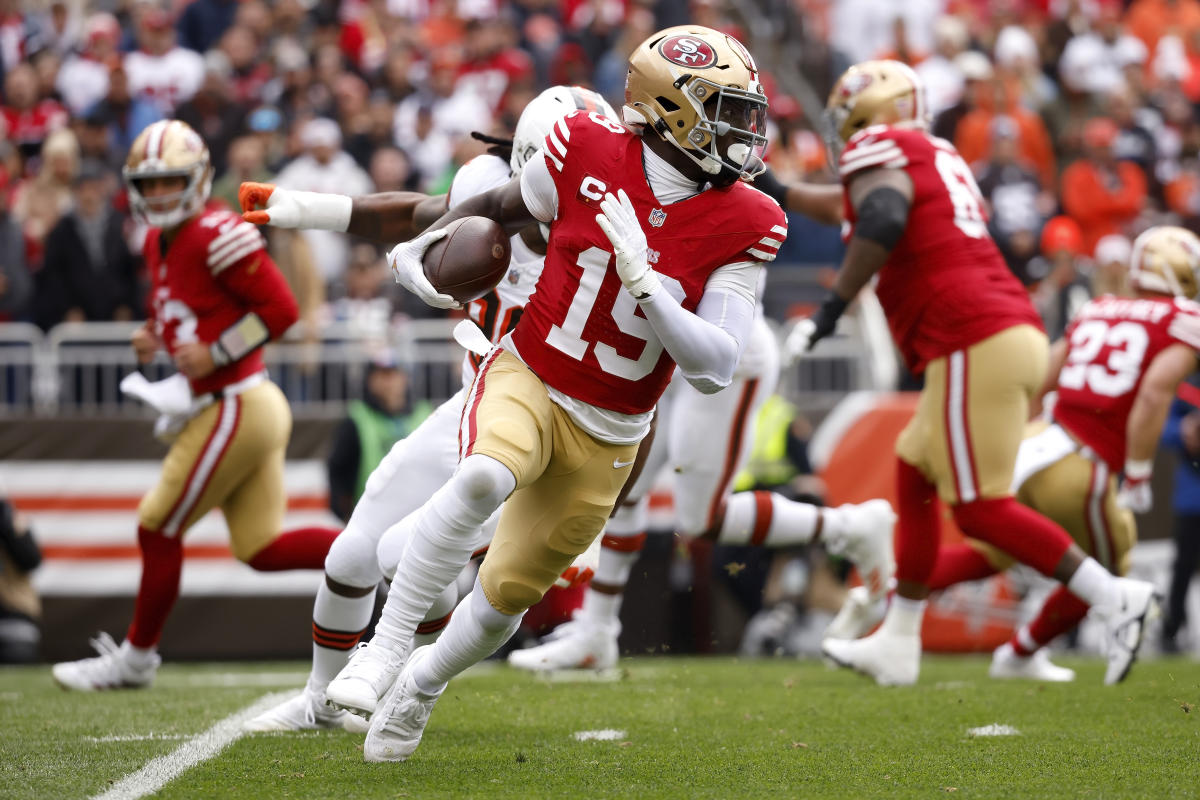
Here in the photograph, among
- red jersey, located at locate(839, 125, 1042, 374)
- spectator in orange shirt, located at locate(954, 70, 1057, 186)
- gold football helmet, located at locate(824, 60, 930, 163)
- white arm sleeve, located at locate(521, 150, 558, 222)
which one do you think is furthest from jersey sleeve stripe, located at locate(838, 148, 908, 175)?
spectator in orange shirt, located at locate(954, 70, 1057, 186)

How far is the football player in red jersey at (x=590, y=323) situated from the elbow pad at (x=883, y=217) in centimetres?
160

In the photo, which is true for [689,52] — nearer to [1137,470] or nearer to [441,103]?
[1137,470]

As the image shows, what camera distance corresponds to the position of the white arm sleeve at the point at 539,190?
380 cm

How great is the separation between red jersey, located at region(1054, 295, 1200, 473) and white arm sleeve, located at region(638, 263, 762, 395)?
8.75 ft

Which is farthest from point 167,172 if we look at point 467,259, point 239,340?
point 467,259

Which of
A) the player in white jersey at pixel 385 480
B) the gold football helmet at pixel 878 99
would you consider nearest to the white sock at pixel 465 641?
the player in white jersey at pixel 385 480

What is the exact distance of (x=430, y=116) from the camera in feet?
35.7

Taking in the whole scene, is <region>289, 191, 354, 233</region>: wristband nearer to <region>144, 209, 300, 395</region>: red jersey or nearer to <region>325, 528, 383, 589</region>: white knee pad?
<region>325, 528, 383, 589</region>: white knee pad

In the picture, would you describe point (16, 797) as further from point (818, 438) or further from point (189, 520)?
point (818, 438)

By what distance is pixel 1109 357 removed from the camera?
233 inches

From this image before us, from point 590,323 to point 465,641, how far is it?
83 centimetres

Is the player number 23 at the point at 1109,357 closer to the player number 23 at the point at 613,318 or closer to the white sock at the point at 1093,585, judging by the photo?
the white sock at the point at 1093,585

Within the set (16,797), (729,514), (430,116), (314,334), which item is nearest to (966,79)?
(430,116)

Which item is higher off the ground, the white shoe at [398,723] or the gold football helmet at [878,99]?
the gold football helmet at [878,99]
